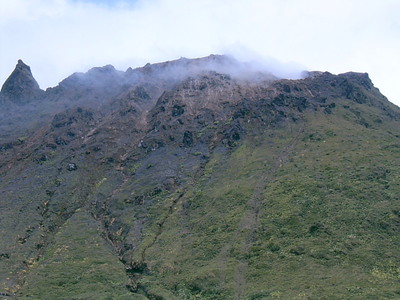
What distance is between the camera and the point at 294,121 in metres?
176

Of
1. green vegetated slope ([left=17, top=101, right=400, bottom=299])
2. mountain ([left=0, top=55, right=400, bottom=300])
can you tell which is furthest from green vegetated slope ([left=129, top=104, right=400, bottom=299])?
mountain ([left=0, top=55, right=400, bottom=300])

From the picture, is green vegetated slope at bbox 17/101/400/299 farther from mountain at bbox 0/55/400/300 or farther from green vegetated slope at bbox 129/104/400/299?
mountain at bbox 0/55/400/300

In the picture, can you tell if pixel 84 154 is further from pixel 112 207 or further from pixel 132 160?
pixel 112 207

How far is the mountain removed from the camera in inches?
3819

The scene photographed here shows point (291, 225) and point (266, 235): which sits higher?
point (291, 225)

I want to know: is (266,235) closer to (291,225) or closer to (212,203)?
(291,225)

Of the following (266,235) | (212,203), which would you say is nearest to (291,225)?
(266,235)

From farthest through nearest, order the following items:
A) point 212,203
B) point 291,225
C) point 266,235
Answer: point 212,203 → point 291,225 → point 266,235

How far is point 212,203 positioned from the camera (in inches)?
5148

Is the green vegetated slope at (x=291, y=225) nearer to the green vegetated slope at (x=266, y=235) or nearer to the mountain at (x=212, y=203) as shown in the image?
the green vegetated slope at (x=266, y=235)

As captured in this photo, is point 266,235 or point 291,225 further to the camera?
point 291,225

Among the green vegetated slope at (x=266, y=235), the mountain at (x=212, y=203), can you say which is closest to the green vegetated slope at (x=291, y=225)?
the green vegetated slope at (x=266, y=235)

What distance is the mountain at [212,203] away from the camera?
9700 centimetres

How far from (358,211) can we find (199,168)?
61.1 meters
